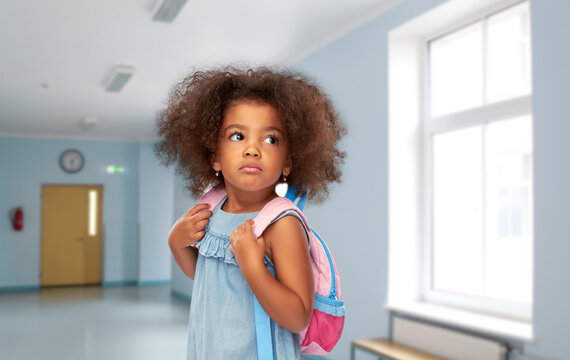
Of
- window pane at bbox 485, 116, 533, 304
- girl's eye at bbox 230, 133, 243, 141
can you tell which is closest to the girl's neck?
girl's eye at bbox 230, 133, 243, 141

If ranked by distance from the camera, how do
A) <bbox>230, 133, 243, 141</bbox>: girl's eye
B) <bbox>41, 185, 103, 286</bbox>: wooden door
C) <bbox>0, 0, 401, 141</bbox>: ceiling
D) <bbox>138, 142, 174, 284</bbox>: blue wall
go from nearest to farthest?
<bbox>230, 133, 243, 141</bbox>: girl's eye, <bbox>0, 0, 401, 141</bbox>: ceiling, <bbox>41, 185, 103, 286</bbox>: wooden door, <bbox>138, 142, 174, 284</bbox>: blue wall

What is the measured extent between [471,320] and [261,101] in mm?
2643

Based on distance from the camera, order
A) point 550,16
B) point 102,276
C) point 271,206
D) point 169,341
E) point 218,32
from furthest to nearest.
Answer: point 102,276 < point 169,341 < point 218,32 < point 550,16 < point 271,206

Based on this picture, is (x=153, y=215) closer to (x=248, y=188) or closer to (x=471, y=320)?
(x=471, y=320)

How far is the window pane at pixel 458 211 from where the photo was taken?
3.51 meters

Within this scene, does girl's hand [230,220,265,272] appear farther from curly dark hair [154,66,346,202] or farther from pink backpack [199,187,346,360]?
curly dark hair [154,66,346,202]

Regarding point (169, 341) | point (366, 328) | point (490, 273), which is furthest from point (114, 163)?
point (490, 273)

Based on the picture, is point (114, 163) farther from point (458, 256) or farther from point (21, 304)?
point (458, 256)

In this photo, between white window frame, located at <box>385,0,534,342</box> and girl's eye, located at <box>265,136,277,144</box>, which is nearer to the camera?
girl's eye, located at <box>265,136,277,144</box>

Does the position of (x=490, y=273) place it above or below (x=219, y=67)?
below

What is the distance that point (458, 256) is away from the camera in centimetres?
366

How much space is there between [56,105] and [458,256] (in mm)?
5823

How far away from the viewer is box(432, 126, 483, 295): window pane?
3510mm

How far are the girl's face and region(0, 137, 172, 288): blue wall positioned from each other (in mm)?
9619
